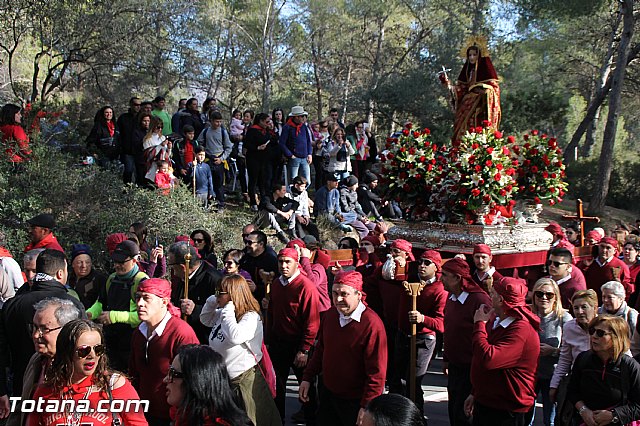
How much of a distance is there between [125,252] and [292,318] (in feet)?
5.25

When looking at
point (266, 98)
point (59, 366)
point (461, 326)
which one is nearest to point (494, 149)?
point (461, 326)

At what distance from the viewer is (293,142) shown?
13.7m

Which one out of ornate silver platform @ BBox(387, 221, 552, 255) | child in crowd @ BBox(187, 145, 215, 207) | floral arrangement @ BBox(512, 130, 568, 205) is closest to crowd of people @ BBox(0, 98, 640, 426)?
ornate silver platform @ BBox(387, 221, 552, 255)

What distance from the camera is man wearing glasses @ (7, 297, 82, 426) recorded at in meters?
3.71

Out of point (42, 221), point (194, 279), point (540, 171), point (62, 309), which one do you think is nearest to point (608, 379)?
point (62, 309)

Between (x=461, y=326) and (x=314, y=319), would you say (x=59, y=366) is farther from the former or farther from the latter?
(x=461, y=326)

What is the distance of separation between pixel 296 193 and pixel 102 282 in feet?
21.1

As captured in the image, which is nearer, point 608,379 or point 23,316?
point 608,379

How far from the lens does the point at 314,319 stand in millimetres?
6086

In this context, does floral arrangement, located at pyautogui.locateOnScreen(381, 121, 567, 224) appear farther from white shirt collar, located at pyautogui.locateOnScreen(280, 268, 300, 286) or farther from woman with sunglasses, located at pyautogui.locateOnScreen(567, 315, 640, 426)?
woman with sunglasses, located at pyautogui.locateOnScreen(567, 315, 640, 426)

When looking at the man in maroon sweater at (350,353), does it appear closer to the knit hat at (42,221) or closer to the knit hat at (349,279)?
the knit hat at (349,279)

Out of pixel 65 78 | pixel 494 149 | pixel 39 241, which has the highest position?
pixel 65 78

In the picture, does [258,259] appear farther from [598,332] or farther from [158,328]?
A: [598,332]

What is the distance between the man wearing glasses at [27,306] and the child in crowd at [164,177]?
20.7ft
